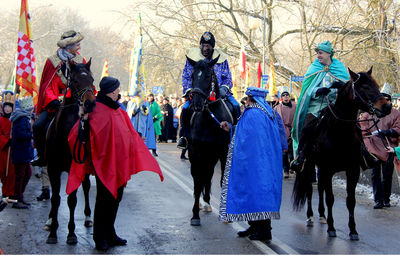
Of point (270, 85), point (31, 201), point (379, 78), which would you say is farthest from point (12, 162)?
point (379, 78)

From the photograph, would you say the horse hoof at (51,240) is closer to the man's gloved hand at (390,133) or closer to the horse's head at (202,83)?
the horse's head at (202,83)

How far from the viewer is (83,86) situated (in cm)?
749

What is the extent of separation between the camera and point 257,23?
2684cm

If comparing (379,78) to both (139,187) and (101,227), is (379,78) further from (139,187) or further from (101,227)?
(101,227)

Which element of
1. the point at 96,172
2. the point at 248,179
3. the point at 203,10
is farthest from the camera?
the point at 203,10

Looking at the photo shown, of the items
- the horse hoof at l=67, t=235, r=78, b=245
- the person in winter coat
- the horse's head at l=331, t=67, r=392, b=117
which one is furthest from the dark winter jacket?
the horse's head at l=331, t=67, r=392, b=117

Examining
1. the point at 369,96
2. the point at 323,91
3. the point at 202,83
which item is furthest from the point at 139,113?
the point at 369,96

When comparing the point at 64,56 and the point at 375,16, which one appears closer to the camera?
the point at 64,56

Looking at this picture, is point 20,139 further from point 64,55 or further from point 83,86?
point 83,86

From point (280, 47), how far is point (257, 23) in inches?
332

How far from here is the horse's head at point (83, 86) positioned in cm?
723

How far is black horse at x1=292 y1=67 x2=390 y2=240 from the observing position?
827 cm

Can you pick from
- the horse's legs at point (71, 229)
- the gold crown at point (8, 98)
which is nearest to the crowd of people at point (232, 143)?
the gold crown at point (8, 98)

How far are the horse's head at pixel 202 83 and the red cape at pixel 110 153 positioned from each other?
1.85 meters
